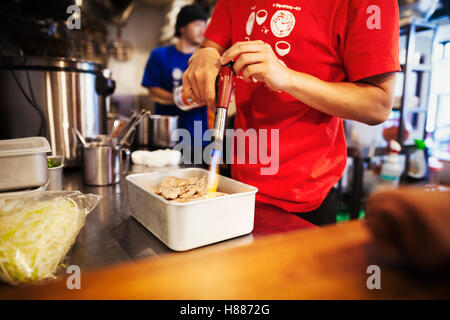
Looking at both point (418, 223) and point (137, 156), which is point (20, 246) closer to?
point (418, 223)

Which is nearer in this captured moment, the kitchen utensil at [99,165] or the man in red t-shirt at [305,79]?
the man in red t-shirt at [305,79]

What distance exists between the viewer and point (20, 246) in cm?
57

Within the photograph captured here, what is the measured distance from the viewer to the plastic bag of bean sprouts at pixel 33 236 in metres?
0.56

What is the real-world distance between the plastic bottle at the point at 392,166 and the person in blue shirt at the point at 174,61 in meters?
2.22

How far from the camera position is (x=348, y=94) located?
948mm

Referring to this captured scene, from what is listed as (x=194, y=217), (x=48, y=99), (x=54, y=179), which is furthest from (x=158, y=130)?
(x=194, y=217)

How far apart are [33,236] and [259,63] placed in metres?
0.68

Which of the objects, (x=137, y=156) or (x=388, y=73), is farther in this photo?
(x=137, y=156)

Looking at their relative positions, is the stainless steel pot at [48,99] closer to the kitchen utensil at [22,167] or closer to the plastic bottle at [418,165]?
the kitchen utensil at [22,167]

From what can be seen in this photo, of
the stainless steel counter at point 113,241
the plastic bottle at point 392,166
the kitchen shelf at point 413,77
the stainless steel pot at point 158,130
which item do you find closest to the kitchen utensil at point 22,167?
the stainless steel counter at point 113,241

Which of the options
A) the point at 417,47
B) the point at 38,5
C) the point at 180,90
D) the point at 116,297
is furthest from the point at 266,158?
the point at 417,47

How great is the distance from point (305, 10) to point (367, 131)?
7.98 ft

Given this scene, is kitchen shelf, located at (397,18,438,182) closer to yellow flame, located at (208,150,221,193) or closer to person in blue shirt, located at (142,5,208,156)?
person in blue shirt, located at (142,5,208,156)

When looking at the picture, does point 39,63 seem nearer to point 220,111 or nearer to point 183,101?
point 183,101
